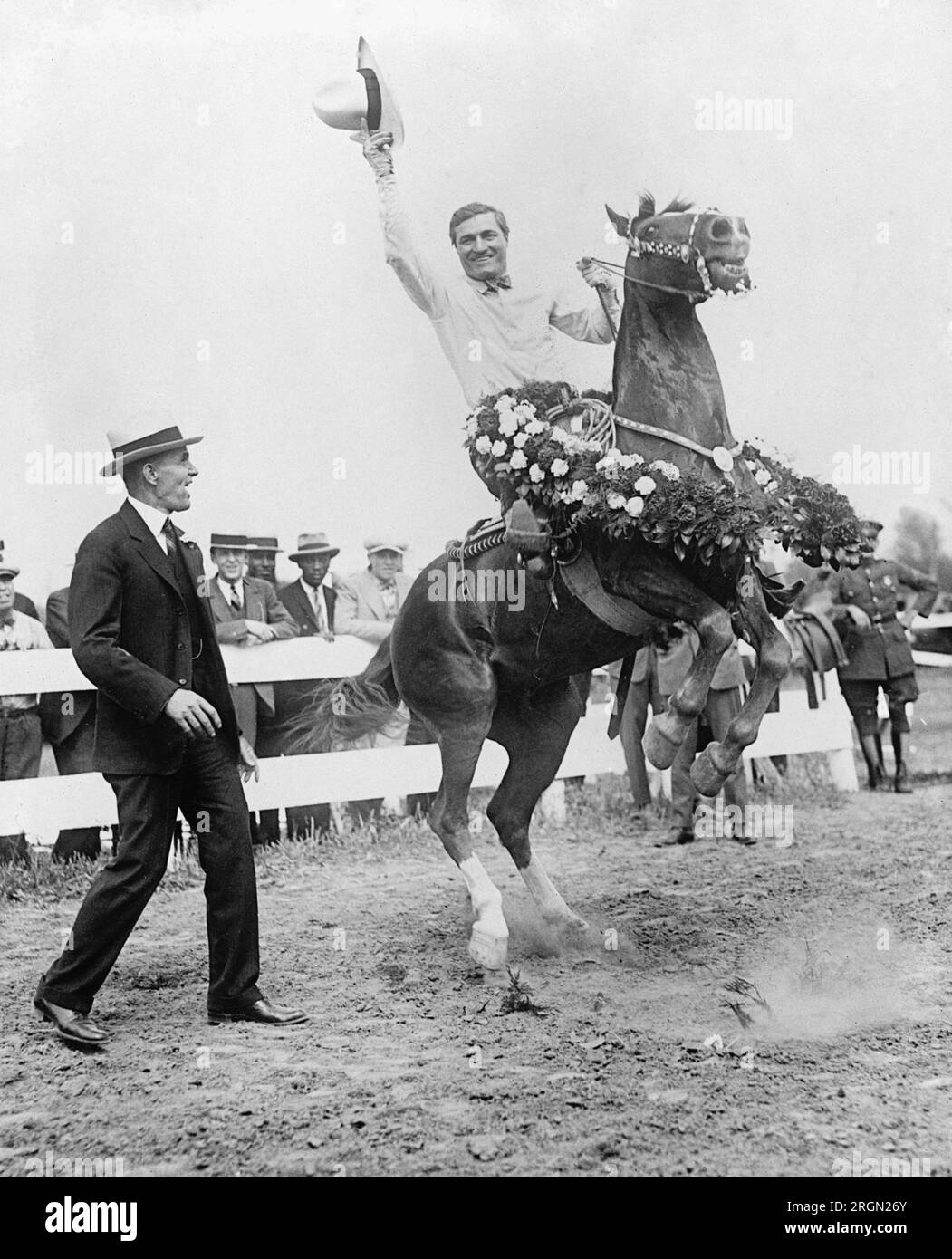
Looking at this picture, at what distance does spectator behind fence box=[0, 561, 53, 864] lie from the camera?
587cm

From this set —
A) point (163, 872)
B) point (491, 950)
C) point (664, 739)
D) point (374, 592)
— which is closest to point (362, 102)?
point (374, 592)

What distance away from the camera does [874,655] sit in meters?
7.86

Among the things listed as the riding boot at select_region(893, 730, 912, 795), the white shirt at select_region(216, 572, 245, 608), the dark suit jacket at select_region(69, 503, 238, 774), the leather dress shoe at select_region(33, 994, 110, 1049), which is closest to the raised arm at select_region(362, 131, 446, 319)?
the dark suit jacket at select_region(69, 503, 238, 774)

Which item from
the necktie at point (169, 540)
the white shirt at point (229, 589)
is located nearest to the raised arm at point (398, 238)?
the necktie at point (169, 540)

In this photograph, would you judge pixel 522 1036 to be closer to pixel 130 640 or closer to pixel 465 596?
pixel 465 596

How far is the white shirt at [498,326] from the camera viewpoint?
16.4 feet

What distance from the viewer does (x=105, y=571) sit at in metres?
3.85

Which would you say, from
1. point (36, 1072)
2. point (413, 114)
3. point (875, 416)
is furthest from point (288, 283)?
point (36, 1072)

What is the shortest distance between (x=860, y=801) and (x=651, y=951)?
3494 mm

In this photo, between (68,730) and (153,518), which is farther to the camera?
(68,730)

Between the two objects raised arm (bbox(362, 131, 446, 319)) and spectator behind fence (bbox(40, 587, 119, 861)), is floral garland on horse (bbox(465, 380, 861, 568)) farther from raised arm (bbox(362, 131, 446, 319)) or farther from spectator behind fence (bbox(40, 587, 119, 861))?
spectator behind fence (bbox(40, 587, 119, 861))

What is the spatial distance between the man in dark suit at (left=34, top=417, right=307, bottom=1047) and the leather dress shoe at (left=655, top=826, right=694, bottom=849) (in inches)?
118

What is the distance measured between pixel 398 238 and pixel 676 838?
342 centimetres
